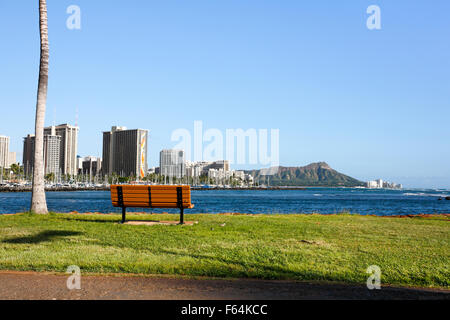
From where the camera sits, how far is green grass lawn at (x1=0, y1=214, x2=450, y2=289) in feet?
19.9

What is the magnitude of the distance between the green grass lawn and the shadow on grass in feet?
0.06

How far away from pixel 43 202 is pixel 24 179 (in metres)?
199

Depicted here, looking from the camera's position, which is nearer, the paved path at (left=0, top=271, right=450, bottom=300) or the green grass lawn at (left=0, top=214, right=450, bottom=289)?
the paved path at (left=0, top=271, right=450, bottom=300)

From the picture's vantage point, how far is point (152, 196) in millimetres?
11594

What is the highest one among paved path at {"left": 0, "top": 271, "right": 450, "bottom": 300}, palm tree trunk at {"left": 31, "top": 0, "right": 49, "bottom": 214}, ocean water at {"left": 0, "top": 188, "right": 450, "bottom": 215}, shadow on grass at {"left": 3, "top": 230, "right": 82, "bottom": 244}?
palm tree trunk at {"left": 31, "top": 0, "right": 49, "bottom": 214}

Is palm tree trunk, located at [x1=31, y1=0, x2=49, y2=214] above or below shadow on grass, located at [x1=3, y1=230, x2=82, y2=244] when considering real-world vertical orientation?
above

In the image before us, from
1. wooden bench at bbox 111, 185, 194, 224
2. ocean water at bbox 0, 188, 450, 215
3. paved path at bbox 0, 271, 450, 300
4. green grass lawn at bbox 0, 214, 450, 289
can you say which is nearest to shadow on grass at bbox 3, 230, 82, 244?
green grass lawn at bbox 0, 214, 450, 289

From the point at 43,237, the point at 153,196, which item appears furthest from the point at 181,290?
the point at 153,196

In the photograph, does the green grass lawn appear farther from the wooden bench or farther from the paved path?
the wooden bench

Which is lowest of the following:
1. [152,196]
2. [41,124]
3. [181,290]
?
[181,290]

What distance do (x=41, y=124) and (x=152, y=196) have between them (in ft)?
18.4

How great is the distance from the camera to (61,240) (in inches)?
337

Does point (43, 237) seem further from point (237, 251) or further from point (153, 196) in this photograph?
point (237, 251)

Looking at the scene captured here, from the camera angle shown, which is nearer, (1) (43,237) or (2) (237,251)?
(2) (237,251)
